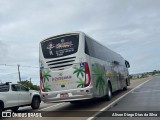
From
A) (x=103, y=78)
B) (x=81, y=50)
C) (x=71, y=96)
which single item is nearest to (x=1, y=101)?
(x=71, y=96)

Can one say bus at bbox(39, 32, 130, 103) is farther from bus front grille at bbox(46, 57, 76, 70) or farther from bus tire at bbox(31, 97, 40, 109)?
bus tire at bbox(31, 97, 40, 109)

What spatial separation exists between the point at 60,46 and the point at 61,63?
88 centimetres

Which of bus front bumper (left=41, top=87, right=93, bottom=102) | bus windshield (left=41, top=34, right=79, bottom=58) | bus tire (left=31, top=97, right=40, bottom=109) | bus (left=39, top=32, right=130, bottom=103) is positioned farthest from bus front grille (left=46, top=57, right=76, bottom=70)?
bus tire (left=31, top=97, right=40, bottom=109)

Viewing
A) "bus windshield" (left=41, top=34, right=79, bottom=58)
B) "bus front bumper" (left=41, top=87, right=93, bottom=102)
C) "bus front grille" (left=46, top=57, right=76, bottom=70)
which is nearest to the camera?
"bus front bumper" (left=41, top=87, right=93, bottom=102)

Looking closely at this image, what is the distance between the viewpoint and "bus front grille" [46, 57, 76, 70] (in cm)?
1420

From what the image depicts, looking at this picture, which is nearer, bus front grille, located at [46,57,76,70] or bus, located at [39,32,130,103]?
bus, located at [39,32,130,103]

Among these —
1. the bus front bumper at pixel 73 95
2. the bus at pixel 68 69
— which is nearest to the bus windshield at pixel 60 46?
the bus at pixel 68 69

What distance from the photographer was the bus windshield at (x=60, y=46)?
14.3 metres

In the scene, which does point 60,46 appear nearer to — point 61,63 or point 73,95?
point 61,63

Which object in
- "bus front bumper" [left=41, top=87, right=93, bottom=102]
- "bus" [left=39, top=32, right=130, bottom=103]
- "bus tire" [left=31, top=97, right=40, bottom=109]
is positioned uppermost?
"bus" [left=39, top=32, right=130, bottom=103]

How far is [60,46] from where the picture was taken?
14.6 meters

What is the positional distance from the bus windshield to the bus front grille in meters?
0.26

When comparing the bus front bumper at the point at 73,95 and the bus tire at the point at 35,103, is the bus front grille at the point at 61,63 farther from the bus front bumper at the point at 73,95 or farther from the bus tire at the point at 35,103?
the bus tire at the point at 35,103

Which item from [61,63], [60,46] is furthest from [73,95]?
[60,46]
